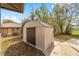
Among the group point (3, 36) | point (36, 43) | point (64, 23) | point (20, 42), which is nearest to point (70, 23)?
point (64, 23)

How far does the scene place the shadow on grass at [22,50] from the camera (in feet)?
5.99

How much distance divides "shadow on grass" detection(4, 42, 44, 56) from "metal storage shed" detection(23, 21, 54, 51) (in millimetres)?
43

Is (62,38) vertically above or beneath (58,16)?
beneath

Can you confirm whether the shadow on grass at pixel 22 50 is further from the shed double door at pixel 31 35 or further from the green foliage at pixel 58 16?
the green foliage at pixel 58 16

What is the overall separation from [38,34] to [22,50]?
0.24 metres

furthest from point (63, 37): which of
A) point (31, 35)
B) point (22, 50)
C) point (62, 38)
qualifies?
point (22, 50)

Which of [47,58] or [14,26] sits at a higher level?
[14,26]

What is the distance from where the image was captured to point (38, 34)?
72.2 inches

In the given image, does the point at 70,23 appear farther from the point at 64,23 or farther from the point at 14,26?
the point at 14,26

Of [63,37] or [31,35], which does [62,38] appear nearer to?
[63,37]

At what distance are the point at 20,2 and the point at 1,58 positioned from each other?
2.03 feet

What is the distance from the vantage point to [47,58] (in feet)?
5.99

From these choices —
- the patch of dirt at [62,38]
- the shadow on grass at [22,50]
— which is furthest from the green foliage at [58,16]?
the shadow on grass at [22,50]

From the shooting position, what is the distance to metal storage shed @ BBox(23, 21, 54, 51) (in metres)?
1.82
